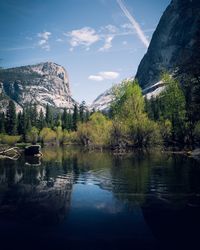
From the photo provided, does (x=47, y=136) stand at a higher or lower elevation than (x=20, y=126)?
lower

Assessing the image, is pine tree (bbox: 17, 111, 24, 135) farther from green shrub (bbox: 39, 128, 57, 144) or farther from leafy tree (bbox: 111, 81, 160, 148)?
leafy tree (bbox: 111, 81, 160, 148)

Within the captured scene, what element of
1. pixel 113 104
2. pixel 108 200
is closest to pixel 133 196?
Answer: pixel 108 200

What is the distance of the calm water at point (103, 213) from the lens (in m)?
13.3

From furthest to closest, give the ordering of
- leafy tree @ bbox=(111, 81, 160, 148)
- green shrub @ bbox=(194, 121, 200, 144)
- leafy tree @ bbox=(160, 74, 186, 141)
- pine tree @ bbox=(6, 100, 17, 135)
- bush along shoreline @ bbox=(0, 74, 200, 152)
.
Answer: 1. pine tree @ bbox=(6, 100, 17, 135)
2. leafy tree @ bbox=(111, 81, 160, 148)
3. leafy tree @ bbox=(160, 74, 186, 141)
4. bush along shoreline @ bbox=(0, 74, 200, 152)
5. green shrub @ bbox=(194, 121, 200, 144)

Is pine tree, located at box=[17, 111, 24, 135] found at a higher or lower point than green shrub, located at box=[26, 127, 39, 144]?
higher

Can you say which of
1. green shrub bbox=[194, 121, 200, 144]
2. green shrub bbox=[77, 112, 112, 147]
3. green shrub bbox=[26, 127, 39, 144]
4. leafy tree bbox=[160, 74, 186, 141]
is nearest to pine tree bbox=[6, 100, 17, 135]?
green shrub bbox=[26, 127, 39, 144]

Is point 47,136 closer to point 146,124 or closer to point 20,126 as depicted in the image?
point 20,126

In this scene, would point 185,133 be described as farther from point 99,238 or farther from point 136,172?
point 99,238

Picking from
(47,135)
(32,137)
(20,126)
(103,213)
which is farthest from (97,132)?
(103,213)

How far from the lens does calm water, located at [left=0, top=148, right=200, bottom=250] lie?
13320mm

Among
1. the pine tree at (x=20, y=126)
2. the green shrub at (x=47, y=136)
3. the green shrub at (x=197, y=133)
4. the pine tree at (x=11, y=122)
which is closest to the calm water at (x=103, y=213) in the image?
the green shrub at (x=197, y=133)

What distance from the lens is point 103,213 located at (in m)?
17.9

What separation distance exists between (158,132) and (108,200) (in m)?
55.4

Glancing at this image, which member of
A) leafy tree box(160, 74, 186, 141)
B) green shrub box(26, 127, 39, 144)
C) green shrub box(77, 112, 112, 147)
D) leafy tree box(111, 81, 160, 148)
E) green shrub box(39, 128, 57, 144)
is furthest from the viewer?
green shrub box(39, 128, 57, 144)
